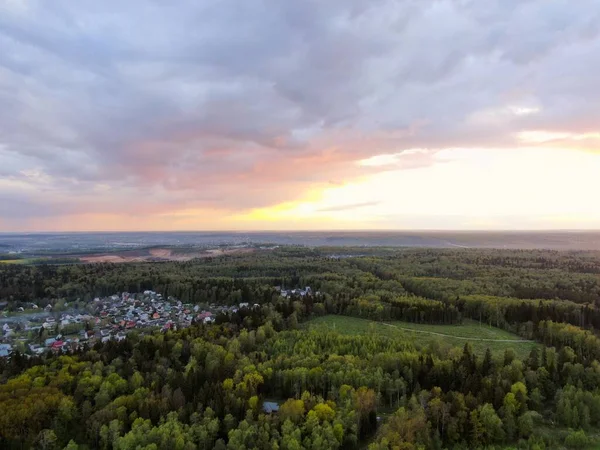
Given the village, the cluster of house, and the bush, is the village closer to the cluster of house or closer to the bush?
the cluster of house

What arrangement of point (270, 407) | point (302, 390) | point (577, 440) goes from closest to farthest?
point (577, 440)
point (270, 407)
point (302, 390)

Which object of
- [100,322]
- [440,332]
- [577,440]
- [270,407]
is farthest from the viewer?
[100,322]

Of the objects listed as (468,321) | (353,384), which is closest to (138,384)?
(353,384)

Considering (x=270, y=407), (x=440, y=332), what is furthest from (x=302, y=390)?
(x=440, y=332)

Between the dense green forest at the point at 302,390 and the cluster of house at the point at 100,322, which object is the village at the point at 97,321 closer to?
the cluster of house at the point at 100,322

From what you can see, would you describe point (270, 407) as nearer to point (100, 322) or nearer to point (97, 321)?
point (100, 322)

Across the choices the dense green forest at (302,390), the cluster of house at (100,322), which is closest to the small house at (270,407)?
the dense green forest at (302,390)

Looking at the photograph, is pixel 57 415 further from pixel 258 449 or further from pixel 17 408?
pixel 258 449

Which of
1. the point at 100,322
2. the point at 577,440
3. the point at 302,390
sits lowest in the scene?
the point at 577,440
